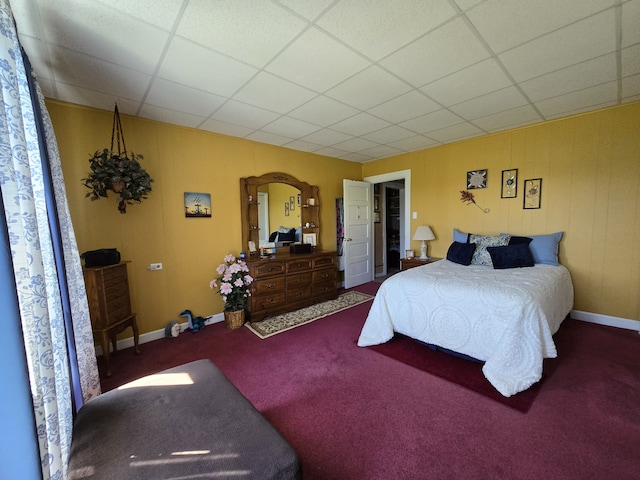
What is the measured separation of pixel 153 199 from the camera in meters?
3.03

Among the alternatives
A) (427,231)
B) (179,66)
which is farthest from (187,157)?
(427,231)

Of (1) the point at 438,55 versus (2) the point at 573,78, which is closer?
(1) the point at 438,55

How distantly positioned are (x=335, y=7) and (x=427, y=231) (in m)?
3.46

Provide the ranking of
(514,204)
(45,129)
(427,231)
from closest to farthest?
(45,129), (514,204), (427,231)

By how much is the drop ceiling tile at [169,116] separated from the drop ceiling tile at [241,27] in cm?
132

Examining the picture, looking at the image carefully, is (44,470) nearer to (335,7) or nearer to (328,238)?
(335,7)

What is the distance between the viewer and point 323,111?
9.46 ft

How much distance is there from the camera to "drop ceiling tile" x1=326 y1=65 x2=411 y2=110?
220 centimetres

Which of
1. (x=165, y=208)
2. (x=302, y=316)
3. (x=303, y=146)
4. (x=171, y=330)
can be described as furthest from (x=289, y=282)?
(x=303, y=146)

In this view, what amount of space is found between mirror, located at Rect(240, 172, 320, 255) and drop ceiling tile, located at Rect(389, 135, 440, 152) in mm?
1557

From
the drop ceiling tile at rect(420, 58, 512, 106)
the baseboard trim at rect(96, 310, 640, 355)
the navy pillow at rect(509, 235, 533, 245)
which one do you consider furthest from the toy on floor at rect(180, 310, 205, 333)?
the navy pillow at rect(509, 235, 533, 245)

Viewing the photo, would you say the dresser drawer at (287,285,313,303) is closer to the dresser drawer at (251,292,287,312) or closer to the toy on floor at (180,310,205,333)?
the dresser drawer at (251,292,287,312)

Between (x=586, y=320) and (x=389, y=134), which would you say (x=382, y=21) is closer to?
(x=389, y=134)

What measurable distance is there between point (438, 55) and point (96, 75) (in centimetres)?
271
